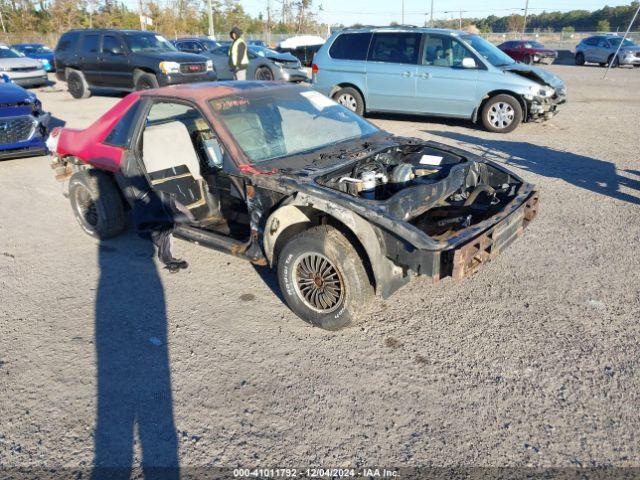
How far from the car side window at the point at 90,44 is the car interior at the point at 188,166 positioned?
11.5 metres

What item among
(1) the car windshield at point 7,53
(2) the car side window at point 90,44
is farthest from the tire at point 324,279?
(1) the car windshield at point 7,53

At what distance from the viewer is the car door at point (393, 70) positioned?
10.3 meters

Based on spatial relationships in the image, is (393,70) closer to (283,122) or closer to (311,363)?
(283,122)

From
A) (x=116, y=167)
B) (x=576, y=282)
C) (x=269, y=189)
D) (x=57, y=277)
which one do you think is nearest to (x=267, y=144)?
(x=269, y=189)

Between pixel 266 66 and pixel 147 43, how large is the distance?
3939mm

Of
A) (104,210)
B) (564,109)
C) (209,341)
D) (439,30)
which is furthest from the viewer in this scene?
(564,109)

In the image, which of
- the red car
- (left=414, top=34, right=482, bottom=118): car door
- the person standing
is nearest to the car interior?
(left=414, top=34, right=482, bottom=118): car door

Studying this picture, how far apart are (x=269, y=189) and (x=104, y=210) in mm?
2202

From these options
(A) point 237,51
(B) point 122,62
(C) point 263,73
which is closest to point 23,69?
(B) point 122,62

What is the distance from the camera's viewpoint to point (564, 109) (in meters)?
12.6

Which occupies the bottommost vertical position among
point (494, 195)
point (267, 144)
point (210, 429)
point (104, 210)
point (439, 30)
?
point (210, 429)

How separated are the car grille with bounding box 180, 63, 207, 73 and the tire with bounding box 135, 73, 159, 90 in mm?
760

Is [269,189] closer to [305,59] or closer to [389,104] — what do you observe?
[389,104]

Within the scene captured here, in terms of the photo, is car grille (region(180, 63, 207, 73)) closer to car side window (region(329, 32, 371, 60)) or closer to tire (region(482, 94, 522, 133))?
car side window (region(329, 32, 371, 60))
